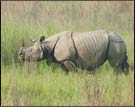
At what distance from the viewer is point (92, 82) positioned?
600 centimetres

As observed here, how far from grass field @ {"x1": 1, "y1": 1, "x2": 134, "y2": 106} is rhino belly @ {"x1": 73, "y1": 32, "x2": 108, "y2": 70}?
0.16 m

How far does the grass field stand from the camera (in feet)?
20.1

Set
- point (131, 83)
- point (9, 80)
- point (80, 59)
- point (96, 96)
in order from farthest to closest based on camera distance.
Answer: point (80, 59), point (9, 80), point (131, 83), point (96, 96)

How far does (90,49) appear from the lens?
25.3 feet

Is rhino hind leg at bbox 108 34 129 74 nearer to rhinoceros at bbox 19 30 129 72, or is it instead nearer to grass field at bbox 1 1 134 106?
rhinoceros at bbox 19 30 129 72

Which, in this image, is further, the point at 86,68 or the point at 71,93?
the point at 86,68

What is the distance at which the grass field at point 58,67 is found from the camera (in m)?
6.14

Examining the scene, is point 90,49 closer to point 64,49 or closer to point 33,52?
point 64,49

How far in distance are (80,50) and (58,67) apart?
0.58 m

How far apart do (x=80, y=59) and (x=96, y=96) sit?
77.1 inches

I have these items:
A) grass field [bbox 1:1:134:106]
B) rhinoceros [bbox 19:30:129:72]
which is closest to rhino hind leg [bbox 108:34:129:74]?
rhinoceros [bbox 19:30:129:72]

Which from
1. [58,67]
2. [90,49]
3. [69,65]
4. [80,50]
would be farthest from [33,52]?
[90,49]

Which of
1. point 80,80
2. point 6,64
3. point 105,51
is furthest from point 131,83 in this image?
point 6,64

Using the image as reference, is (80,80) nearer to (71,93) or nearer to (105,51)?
(71,93)
